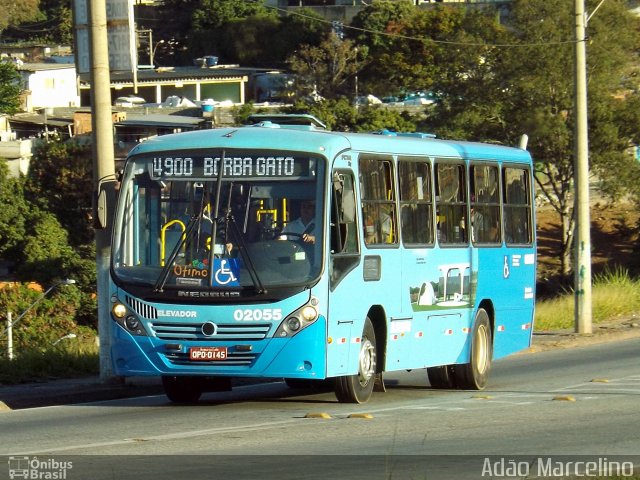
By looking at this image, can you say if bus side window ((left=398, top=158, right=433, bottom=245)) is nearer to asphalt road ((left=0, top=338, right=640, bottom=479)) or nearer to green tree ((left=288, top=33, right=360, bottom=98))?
asphalt road ((left=0, top=338, right=640, bottom=479))

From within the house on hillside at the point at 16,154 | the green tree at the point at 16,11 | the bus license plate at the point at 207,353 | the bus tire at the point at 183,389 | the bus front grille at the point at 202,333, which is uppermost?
the green tree at the point at 16,11

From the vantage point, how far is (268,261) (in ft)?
40.0

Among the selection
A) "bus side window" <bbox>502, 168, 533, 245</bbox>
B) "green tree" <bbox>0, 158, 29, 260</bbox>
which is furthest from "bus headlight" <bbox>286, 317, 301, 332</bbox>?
"green tree" <bbox>0, 158, 29, 260</bbox>

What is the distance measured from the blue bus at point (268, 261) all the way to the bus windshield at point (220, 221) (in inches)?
0.5

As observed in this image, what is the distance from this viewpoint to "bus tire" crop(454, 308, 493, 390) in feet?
51.4

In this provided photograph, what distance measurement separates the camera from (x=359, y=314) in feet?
42.2

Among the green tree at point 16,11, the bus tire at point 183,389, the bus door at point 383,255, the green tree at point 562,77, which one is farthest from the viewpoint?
the green tree at point 16,11

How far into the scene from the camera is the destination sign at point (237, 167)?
41.0 feet

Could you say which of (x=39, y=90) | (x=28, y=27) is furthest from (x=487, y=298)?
(x=28, y=27)

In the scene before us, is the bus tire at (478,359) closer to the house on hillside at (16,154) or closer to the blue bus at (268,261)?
the blue bus at (268,261)

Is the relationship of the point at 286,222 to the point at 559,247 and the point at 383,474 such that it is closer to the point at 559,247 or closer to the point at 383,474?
the point at 383,474

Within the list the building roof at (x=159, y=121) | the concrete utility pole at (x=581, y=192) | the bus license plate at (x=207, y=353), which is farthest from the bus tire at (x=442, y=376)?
the building roof at (x=159, y=121)

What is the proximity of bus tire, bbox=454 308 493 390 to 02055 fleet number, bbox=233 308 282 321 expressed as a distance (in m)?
4.25

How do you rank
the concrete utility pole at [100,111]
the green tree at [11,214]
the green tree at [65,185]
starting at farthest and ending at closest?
the green tree at [65,185] < the green tree at [11,214] < the concrete utility pole at [100,111]
